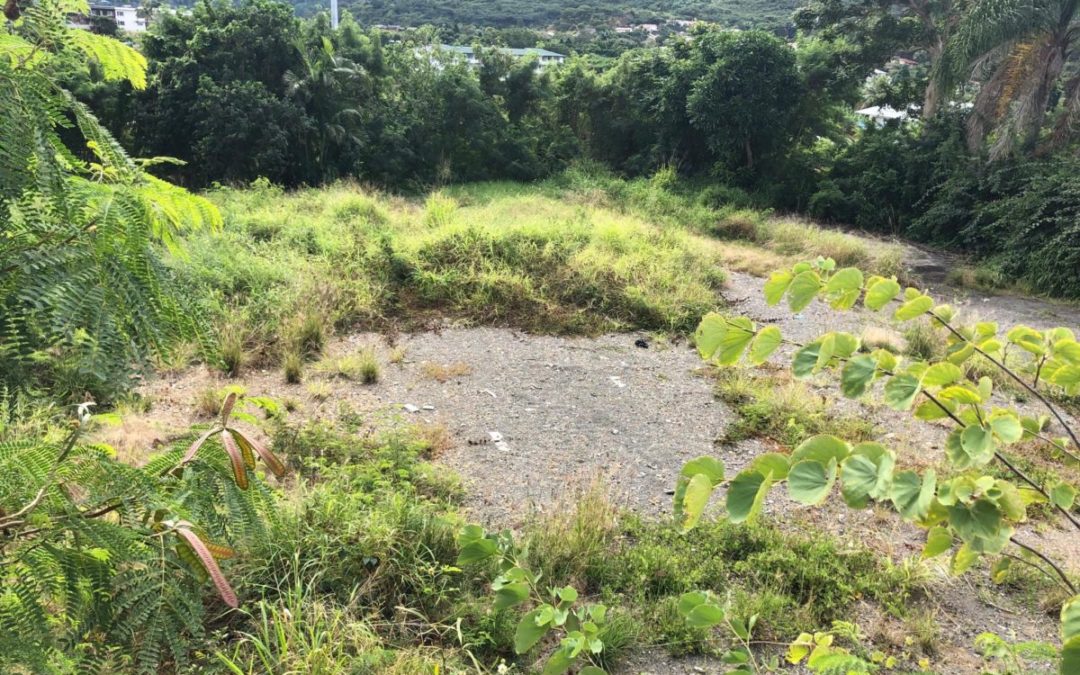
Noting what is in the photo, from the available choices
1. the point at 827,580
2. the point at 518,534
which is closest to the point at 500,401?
the point at 518,534

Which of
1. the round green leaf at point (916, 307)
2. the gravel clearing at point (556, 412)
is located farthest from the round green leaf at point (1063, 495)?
the gravel clearing at point (556, 412)

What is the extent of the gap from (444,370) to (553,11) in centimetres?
5158

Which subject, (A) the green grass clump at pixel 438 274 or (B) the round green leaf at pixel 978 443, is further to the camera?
(A) the green grass clump at pixel 438 274

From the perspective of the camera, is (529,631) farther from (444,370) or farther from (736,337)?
(444,370)

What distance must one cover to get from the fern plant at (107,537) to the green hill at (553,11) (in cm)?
4611

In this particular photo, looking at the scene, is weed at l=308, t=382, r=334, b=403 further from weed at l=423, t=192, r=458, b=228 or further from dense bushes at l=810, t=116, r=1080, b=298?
dense bushes at l=810, t=116, r=1080, b=298

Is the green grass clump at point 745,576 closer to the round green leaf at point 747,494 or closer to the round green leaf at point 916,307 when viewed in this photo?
the round green leaf at point 916,307

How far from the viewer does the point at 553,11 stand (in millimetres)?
50875

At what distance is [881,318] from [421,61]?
1324 cm

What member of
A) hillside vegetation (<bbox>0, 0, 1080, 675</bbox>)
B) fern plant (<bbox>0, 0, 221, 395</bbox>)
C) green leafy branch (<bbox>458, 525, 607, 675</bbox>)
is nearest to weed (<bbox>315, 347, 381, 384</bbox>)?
hillside vegetation (<bbox>0, 0, 1080, 675</bbox>)

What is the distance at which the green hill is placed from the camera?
44219 mm

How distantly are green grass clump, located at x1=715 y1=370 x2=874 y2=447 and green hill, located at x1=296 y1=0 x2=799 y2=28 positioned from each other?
42.0m

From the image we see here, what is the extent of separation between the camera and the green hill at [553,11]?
145ft

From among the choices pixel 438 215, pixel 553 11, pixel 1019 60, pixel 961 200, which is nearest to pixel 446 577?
pixel 438 215
